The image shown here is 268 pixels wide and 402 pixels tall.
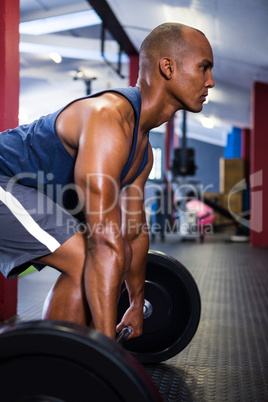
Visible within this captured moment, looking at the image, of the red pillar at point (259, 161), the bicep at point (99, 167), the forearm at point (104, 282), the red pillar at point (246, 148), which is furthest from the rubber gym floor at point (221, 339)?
the red pillar at point (246, 148)

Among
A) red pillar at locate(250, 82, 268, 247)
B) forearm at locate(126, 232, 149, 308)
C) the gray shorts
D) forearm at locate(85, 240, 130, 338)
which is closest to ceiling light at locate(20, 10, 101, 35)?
red pillar at locate(250, 82, 268, 247)

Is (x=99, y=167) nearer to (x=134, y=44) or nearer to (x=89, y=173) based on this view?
(x=89, y=173)

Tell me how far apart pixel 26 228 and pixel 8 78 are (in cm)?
103

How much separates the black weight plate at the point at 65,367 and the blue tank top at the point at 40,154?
41cm

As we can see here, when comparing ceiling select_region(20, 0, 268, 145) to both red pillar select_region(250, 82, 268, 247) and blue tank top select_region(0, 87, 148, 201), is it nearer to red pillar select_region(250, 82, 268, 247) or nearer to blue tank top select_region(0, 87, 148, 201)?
red pillar select_region(250, 82, 268, 247)

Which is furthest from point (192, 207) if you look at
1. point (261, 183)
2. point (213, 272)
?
point (213, 272)

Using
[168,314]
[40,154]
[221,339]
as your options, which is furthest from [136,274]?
[221,339]

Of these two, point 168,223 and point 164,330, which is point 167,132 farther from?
point 164,330

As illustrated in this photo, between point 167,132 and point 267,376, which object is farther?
point 167,132

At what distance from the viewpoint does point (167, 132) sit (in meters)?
7.18

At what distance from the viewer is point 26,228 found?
0.87 metres

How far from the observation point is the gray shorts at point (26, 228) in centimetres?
86

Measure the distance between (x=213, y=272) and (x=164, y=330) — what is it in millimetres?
1942

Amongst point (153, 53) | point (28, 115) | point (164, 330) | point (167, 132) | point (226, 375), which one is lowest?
point (226, 375)
